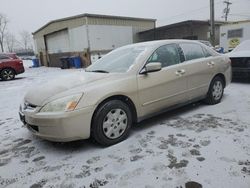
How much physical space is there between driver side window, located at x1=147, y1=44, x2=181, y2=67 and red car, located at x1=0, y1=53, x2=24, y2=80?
11514 millimetres

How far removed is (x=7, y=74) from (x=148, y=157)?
1251 cm

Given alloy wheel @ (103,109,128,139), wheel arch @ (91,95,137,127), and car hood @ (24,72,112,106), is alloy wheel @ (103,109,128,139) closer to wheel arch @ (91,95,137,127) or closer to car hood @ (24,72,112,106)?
wheel arch @ (91,95,137,127)

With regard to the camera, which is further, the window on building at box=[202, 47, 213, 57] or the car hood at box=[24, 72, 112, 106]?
the window on building at box=[202, 47, 213, 57]

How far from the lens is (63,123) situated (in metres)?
2.97

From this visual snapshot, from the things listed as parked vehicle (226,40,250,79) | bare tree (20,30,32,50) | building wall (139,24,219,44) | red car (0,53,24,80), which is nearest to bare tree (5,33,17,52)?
bare tree (20,30,32,50)

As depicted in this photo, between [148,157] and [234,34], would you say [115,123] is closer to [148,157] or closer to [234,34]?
[148,157]

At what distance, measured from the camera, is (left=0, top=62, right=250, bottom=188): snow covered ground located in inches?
98.7

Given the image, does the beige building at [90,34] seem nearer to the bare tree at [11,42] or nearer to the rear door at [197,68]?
the rear door at [197,68]

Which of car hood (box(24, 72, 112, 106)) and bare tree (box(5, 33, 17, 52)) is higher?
bare tree (box(5, 33, 17, 52))

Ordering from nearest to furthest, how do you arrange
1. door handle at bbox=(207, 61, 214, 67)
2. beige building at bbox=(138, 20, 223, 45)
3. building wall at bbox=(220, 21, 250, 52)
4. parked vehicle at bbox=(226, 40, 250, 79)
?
door handle at bbox=(207, 61, 214, 67) < parked vehicle at bbox=(226, 40, 250, 79) < building wall at bbox=(220, 21, 250, 52) < beige building at bbox=(138, 20, 223, 45)

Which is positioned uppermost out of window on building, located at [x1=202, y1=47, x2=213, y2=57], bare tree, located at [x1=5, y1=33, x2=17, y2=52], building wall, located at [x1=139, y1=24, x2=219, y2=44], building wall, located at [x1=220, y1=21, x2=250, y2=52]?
bare tree, located at [x1=5, y1=33, x2=17, y2=52]

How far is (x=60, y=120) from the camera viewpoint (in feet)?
9.72

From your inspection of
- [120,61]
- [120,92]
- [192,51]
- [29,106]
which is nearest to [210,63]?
[192,51]

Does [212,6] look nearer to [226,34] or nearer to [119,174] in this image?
[226,34]
